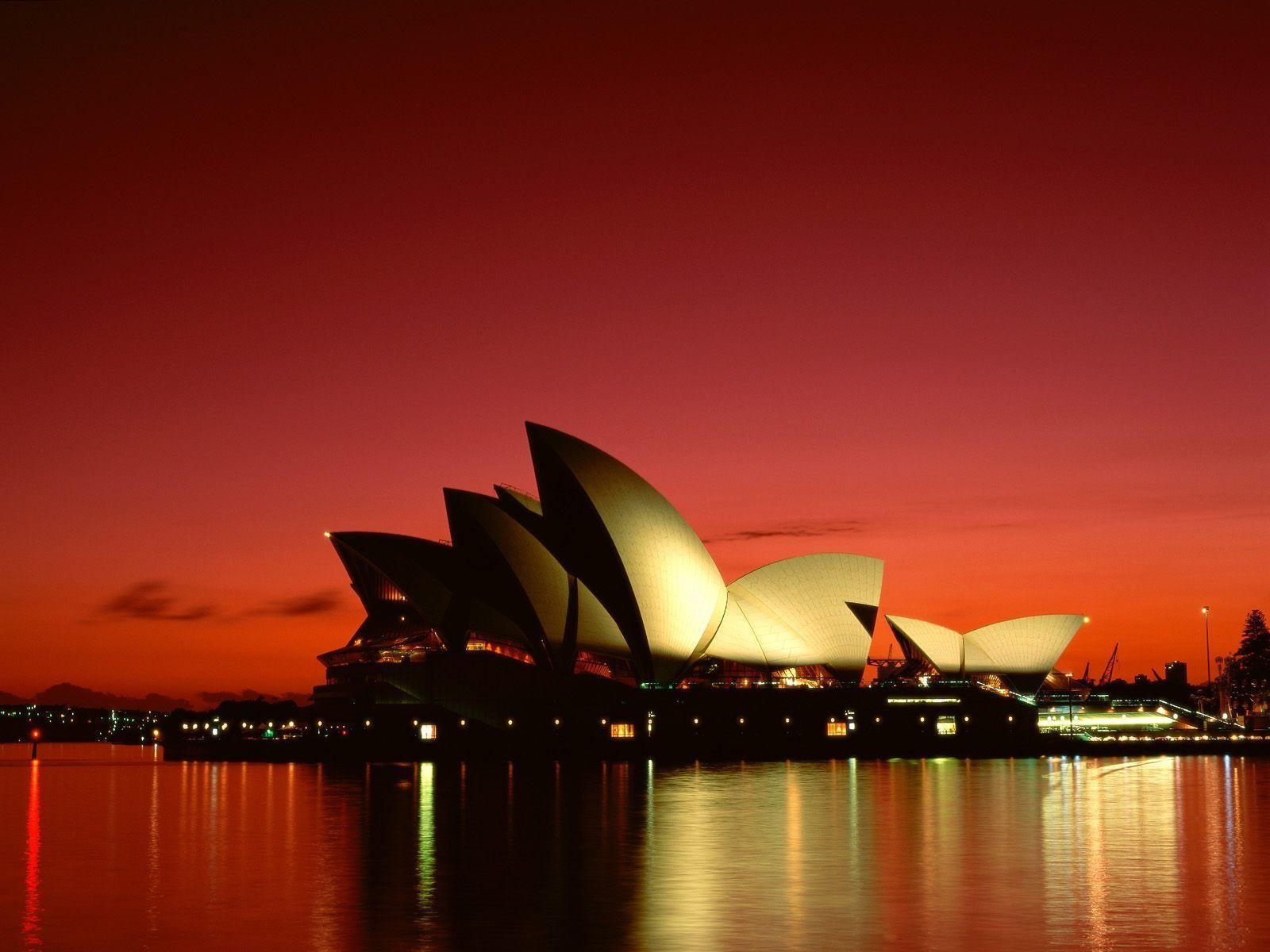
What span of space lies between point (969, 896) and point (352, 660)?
224ft

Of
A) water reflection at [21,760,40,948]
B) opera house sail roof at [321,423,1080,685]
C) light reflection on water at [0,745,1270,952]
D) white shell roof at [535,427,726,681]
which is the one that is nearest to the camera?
light reflection on water at [0,745,1270,952]

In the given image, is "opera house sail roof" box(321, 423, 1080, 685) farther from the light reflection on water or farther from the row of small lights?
the light reflection on water

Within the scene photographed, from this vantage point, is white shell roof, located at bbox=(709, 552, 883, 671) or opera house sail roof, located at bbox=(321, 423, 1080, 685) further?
white shell roof, located at bbox=(709, 552, 883, 671)

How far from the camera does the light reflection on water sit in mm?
16562

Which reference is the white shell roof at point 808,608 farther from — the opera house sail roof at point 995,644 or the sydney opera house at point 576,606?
the opera house sail roof at point 995,644

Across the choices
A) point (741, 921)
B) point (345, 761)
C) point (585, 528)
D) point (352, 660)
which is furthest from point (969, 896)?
point (352, 660)

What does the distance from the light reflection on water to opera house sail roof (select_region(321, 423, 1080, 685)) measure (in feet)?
71.0

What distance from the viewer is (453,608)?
76.2m

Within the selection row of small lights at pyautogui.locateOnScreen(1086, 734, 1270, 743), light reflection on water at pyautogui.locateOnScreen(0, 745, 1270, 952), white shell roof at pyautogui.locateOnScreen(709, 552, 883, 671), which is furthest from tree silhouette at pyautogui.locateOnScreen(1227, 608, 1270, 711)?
light reflection on water at pyautogui.locateOnScreen(0, 745, 1270, 952)

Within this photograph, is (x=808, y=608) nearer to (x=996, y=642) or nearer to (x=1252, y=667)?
(x=996, y=642)

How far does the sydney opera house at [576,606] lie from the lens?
65.2 metres

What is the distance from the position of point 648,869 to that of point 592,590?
1790 inches

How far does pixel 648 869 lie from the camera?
22.3 m

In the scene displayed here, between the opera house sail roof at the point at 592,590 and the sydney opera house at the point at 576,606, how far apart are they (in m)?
0.09
